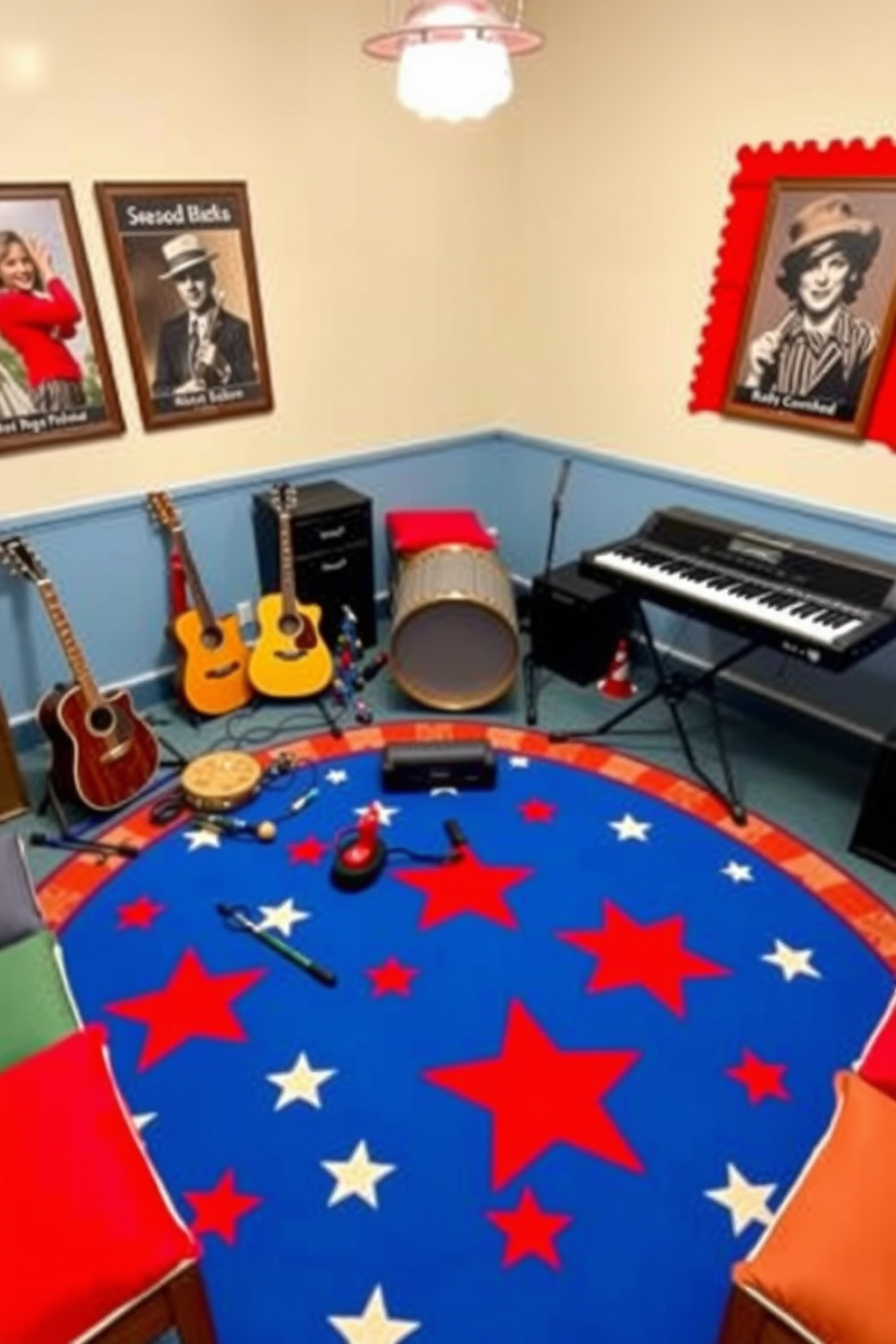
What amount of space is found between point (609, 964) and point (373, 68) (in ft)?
10.7

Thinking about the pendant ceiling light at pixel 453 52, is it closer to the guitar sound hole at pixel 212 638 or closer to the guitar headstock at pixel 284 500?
the guitar headstock at pixel 284 500

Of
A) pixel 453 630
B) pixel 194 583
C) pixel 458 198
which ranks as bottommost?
pixel 453 630

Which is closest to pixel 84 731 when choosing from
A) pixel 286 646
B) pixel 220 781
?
pixel 220 781

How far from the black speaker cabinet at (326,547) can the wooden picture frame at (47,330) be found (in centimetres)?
75

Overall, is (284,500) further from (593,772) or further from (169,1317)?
(169,1317)

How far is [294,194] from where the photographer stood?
331 centimetres

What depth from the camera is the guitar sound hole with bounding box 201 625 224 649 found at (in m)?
3.41

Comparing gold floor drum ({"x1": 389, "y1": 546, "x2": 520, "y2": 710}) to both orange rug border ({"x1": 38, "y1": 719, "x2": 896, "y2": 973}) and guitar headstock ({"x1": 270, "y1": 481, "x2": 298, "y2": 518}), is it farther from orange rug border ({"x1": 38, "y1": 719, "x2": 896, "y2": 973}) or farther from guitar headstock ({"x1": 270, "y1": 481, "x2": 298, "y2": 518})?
guitar headstock ({"x1": 270, "y1": 481, "x2": 298, "y2": 518})

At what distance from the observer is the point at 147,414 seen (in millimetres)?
3211

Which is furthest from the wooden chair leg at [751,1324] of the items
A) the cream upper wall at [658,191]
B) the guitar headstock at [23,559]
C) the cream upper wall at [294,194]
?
the cream upper wall at [294,194]

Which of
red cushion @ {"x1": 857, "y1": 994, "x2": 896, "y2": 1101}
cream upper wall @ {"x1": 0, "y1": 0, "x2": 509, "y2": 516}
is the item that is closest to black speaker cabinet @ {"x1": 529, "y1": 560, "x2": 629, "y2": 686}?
cream upper wall @ {"x1": 0, "y1": 0, "x2": 509, "y2": 516}

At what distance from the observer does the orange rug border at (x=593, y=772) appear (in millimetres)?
2570

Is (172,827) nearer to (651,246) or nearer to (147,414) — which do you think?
(147,414)

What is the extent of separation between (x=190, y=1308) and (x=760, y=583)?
7.72ft
